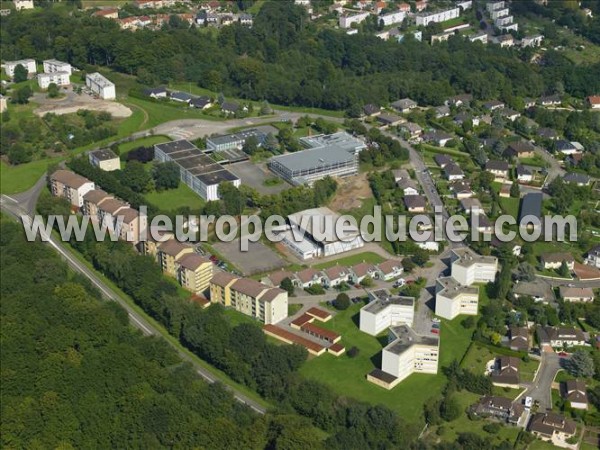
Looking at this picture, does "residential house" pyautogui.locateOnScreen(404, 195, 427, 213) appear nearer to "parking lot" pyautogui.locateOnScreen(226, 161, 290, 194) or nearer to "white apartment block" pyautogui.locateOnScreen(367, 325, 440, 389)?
"parking lot" pyautogui.locateOnScreen(226, 161, 290, 194)

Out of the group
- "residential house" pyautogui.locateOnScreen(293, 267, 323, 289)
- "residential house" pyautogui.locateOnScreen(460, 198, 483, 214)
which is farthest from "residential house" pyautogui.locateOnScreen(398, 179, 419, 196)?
"residential house" pyautogui.locateOnScreen(293, 267, 323, 289)

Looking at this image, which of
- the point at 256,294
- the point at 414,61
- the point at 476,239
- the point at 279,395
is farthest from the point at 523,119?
the point at 279,395

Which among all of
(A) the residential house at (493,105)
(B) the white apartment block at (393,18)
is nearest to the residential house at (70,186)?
(A) the residential house at (493,105)

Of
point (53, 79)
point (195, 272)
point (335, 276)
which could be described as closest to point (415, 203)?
point (335, 276)

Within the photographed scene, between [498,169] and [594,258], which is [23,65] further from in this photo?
[594,258]

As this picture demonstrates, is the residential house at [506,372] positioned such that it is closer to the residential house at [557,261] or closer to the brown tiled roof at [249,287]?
the residential house at [557,261]
